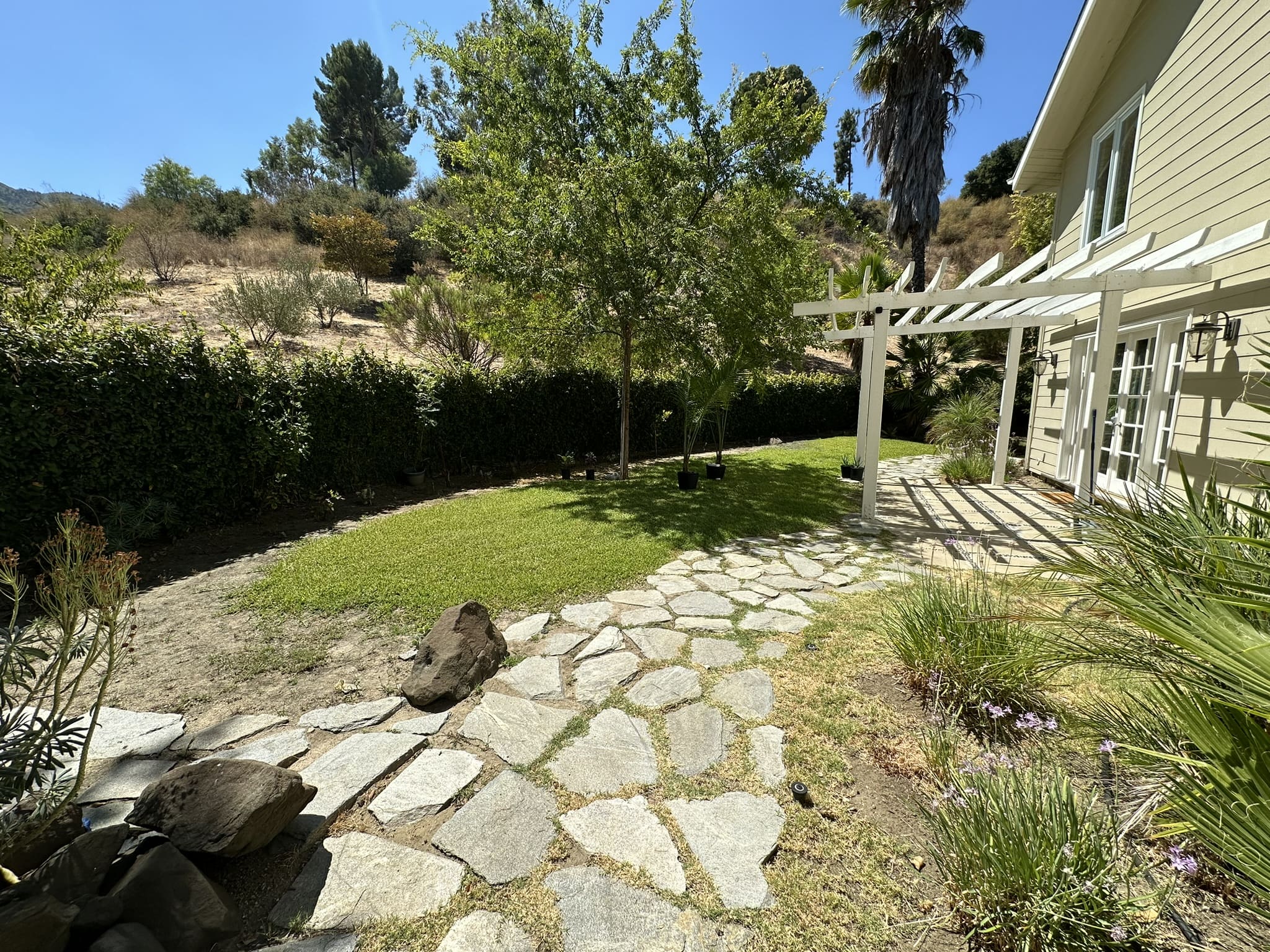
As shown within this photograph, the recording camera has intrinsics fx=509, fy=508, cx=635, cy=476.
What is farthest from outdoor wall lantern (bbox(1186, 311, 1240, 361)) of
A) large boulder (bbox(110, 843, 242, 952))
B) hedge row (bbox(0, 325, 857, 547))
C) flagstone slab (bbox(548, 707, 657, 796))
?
hedge row (bbox(0, 325, 857, 547))

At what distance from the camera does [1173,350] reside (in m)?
5.30

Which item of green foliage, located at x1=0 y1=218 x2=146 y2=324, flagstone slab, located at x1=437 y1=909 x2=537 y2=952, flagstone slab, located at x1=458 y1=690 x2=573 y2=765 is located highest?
green foliage, located at x1=0 y1=218 x2=146 y2=324

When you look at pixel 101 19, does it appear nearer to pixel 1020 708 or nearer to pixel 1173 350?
pixel 1020 708

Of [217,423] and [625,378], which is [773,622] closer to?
[625,378]

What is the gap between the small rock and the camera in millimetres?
2492

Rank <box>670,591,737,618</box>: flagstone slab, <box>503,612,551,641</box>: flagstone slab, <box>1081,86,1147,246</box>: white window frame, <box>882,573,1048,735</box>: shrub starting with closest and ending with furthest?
<box>882,573,1048,735</box>: shrub
<box>503,612,551,641</box>: flagstone slab
<box>670,591,737,618</box>: flagstone slab
<box>1081,86,1147,246</box>: white window frame

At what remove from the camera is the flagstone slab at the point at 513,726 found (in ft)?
7.66

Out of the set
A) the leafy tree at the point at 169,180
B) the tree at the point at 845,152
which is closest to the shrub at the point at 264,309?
the leafy tree at the point at 169,180

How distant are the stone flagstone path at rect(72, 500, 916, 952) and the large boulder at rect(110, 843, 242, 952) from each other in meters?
0.16

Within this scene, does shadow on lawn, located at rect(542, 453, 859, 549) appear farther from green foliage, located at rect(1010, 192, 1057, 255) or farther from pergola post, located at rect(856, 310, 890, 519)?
green foliage, located at rect(1010, 192, 1057, 255)

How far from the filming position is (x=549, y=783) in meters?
2.14

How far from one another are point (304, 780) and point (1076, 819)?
2779 mm

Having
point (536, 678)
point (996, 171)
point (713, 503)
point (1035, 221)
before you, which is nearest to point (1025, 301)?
point (713, 503)

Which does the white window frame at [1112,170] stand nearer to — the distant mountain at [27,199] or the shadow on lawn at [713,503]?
the shadow on lawn at [713,503]
